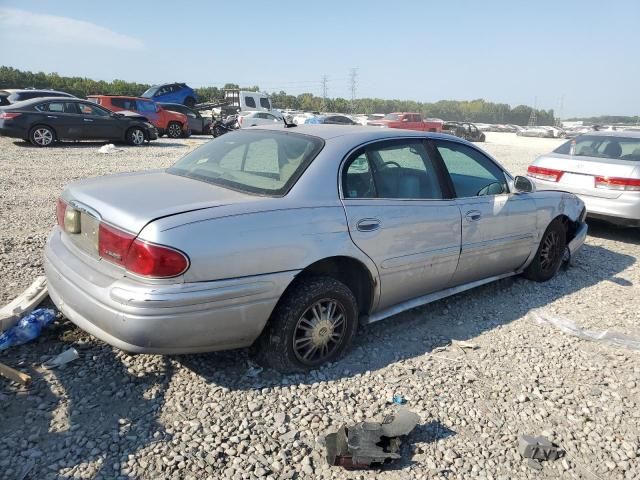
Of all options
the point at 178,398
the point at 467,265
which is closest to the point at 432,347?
the point at 467,265

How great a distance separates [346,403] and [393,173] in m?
1.63

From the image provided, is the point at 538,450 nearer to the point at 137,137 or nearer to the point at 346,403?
the point at 346,403

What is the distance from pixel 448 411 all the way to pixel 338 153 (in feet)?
5.61

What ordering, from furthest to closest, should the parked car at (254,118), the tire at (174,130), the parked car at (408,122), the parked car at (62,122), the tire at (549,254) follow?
the parked car at (408,122) < the parked car at (254,118) < the tire at (174,130) < the parked car at (62,122) < the tire at (549,254)

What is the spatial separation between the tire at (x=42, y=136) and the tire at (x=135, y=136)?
2212mm

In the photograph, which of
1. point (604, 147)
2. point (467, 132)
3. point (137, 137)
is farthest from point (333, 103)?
point (604, 147)

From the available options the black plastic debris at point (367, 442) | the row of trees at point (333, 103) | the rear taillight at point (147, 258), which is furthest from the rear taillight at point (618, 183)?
the row of trees at point (333, 103)

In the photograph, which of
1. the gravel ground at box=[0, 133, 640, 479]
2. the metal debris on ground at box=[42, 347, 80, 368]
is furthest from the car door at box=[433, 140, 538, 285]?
the metal debris on ground at box=[42, 347, 80, 368]

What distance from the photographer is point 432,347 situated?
3639 millimetres

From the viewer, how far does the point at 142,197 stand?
114 inches

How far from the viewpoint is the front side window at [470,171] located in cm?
400

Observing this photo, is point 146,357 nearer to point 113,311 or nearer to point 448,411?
point 113,311

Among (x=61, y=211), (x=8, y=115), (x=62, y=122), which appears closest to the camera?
(x=61, y=211)

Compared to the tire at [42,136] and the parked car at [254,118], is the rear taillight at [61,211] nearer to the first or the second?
the tire at [42,136]
